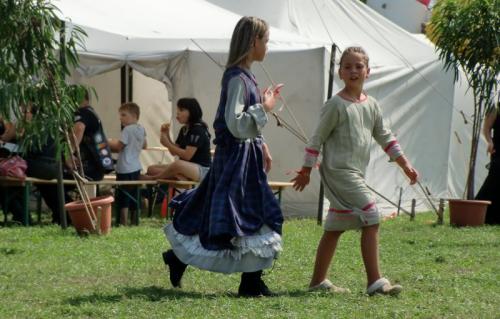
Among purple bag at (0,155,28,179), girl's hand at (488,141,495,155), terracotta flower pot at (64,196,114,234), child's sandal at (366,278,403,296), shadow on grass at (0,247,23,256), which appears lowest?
shadow on grass at (0,247,23,256)

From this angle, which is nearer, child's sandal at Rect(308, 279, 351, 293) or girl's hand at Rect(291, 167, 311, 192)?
girl's hand at Rect(291, 167, 311, 192)

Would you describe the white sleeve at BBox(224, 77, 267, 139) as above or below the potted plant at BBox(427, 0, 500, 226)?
below

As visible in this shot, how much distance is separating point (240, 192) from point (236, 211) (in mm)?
112

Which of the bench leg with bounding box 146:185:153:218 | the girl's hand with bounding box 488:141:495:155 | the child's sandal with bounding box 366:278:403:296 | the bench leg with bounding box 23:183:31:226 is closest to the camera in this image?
the child's sandal with bounding box 366:278:403:296

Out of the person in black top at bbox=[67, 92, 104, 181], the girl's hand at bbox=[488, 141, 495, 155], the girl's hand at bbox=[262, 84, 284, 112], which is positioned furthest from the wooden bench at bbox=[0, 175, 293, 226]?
the girl's hand at bbox=[262, 84, 284, 112]

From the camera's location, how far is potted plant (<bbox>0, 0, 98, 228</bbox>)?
869cm

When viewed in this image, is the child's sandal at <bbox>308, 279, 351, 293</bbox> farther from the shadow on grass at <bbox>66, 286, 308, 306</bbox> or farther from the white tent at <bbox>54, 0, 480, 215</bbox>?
the white tent at <bbox>54, 0, 480, 215</bbox>

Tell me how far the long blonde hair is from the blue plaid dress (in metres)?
0.07

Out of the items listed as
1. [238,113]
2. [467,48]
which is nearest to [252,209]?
[238,113]

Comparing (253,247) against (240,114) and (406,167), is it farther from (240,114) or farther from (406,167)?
(406,167)

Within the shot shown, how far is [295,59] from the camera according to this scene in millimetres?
12883

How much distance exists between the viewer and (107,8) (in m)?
13.8

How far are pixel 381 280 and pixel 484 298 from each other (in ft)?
2.20

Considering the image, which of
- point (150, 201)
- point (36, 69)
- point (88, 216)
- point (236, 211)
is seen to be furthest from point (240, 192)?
point (150, 201)
